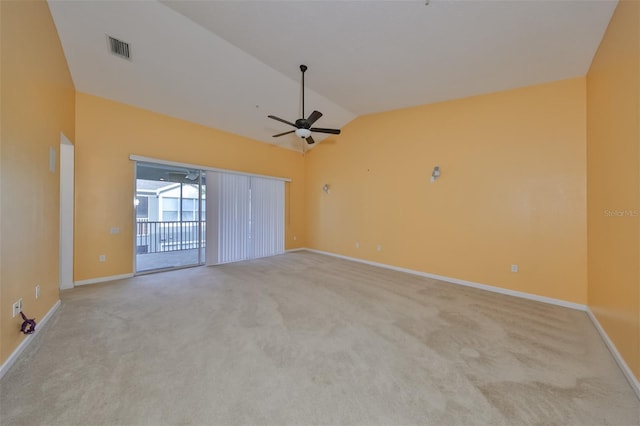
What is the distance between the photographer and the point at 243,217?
5.86 meters

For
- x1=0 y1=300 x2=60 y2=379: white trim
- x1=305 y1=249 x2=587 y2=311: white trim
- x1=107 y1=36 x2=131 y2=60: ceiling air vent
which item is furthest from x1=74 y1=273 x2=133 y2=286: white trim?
x1=305 y1=249 x2=587 y2=311: white trim

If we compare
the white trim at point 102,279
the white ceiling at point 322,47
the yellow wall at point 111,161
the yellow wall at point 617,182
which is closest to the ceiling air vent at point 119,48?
the white ceiling at point 322,47

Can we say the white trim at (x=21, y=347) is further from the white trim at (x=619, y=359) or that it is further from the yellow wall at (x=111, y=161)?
the white trim at (x=619, y=359)

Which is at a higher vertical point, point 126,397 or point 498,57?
point 498,57

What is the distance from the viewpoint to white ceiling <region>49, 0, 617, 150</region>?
8.38ft

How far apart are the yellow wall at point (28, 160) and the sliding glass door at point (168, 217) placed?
3.02m

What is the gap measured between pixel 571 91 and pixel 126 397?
19.3 ft

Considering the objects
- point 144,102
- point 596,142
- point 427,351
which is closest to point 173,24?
point 144,102

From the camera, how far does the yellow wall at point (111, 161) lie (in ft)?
12.6

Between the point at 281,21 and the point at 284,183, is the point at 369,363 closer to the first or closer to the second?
the point at 281,21

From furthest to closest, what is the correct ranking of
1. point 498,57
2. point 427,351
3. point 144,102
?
point 144,102 < point 498,57 < point 427,351

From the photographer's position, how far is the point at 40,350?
2062 mm

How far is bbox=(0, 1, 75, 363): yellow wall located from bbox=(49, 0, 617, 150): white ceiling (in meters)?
0.70

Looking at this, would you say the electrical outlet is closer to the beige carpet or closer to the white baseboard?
the beige carpet
